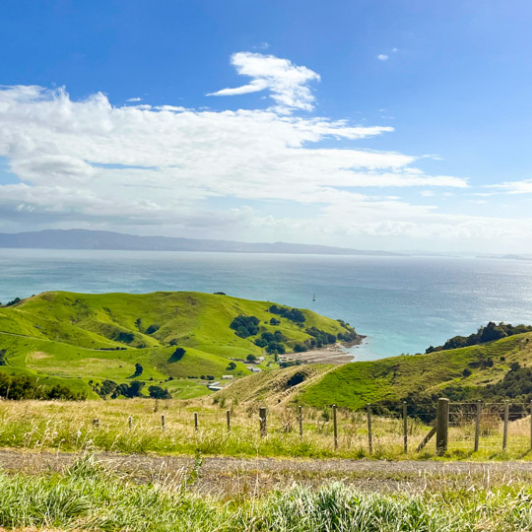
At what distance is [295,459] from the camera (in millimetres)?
12164

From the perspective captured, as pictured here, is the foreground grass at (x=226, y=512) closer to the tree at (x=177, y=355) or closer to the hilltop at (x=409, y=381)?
the hilltop at (x=409, y=381)

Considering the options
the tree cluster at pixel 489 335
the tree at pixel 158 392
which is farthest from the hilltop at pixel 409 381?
the tree at pixel 158 392

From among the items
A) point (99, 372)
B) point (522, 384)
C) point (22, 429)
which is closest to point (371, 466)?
point (22, 429)

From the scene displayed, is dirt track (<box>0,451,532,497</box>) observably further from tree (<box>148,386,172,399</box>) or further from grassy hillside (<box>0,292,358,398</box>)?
tree (<box>148,386,172,399</box>)

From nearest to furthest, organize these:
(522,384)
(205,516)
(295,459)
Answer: (205,516), (295,459), (522,384)

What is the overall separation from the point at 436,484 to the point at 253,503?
172 inches

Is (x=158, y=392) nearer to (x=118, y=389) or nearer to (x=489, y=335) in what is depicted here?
(x=118, y=389)

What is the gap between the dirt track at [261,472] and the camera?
823 centimetres

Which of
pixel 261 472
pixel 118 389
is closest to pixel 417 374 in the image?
pixel 261 472

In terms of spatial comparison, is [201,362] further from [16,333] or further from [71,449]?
[71,449]

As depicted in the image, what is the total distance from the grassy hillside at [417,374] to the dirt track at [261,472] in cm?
4094

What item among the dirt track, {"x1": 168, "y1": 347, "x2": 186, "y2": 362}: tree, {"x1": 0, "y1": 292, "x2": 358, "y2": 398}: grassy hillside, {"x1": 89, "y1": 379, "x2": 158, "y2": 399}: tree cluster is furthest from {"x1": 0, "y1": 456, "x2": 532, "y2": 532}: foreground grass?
{"x1": 168, "y1": 347, "x2": 186, "y2": 362}: tree

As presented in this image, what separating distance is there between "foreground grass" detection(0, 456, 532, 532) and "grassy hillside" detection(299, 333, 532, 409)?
45.9 m

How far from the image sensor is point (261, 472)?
31.7ft
